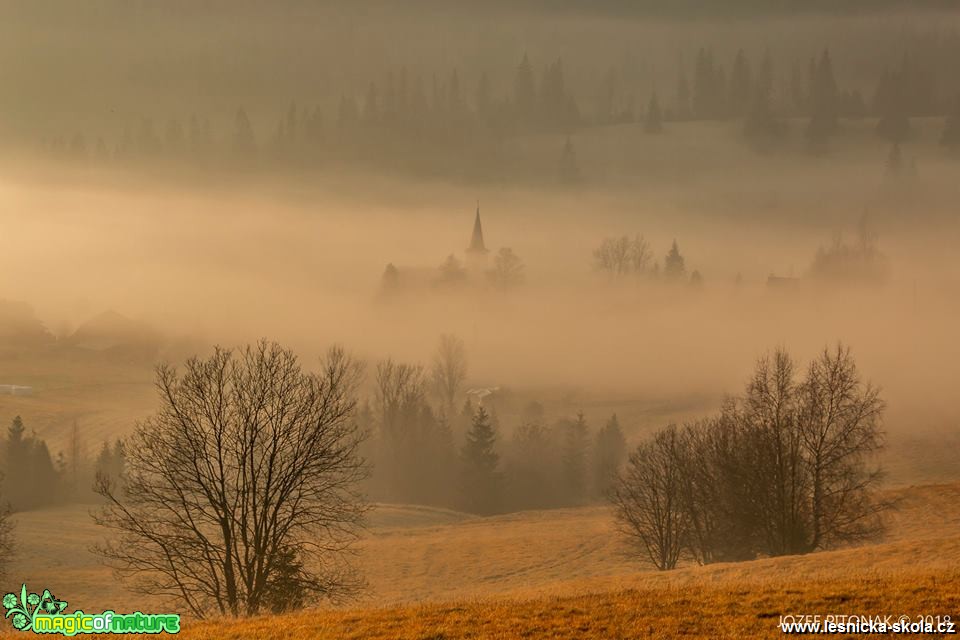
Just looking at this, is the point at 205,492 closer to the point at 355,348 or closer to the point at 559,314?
the point at 355,348

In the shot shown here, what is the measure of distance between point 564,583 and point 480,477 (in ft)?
199

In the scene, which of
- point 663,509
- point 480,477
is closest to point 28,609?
point 663,509

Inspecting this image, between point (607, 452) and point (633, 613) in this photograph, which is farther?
point (607, 452)

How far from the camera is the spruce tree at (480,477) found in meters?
97.9

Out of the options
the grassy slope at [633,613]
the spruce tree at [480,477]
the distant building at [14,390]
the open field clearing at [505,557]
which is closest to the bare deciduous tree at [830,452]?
the open field clearing at [505,557]

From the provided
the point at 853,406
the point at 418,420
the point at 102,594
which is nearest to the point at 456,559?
the point at 102,594

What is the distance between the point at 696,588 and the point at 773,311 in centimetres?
16852

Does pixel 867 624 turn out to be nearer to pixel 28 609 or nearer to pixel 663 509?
pixel 28 609

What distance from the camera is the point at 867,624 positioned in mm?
21797

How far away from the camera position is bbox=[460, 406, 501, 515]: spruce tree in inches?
3856

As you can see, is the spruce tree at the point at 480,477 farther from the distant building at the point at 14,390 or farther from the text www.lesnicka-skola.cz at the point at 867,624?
the text www.lesnicka-skola.cz at the point at 867,624

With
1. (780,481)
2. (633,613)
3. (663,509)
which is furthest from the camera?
(663,509)

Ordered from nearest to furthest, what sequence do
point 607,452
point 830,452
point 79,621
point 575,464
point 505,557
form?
point 79,621, point 830,452, point 505,557, point 575,464, point 607,452

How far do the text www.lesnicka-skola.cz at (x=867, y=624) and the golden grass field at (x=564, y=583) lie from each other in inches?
17.0
